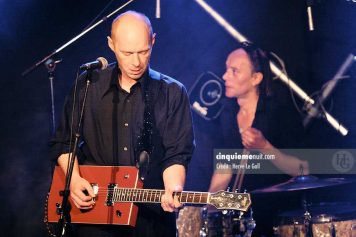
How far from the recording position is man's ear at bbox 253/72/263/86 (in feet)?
21.2

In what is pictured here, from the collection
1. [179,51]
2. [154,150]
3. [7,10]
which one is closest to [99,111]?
[154,150]

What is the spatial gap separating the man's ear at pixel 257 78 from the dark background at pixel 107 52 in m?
0.34

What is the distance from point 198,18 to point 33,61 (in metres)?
2.01

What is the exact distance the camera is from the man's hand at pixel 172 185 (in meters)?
3.59

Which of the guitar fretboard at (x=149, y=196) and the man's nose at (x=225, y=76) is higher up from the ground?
the man's nose at (x=225, y=76)

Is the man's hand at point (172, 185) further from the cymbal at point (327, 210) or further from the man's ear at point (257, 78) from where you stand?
the man's ear at point (257, 78)

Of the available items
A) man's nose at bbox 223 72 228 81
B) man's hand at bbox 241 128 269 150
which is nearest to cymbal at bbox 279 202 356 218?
A: man's hand at bbox 241 128 269 150

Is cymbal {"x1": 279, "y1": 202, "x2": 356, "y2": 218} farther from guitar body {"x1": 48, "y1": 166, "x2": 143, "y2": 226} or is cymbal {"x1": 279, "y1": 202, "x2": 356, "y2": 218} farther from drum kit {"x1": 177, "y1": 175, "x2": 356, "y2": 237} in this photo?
guitar body {"x1": 48, "y1": 166, "x2": 143, "y2": 226}

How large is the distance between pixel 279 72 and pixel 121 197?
10.6ft

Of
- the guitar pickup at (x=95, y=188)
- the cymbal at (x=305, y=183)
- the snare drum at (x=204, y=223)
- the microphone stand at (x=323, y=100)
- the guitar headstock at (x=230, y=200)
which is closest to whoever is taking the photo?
the guitar headstock at (x=230, y=200)

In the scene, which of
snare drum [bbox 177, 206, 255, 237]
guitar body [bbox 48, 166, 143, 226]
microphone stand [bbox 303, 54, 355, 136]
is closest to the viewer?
guitar body [bbox 48, 166, 143, 226]

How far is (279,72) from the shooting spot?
6.39m

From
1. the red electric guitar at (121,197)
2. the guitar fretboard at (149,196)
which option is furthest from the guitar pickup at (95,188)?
the guitar fretboard at (149,196)

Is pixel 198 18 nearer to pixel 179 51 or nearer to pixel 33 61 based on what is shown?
pixel 179 51
